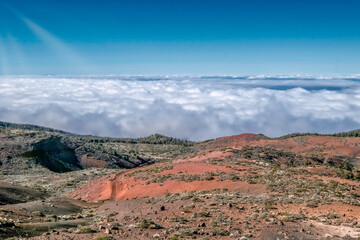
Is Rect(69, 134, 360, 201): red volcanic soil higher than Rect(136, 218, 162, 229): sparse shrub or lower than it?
lower

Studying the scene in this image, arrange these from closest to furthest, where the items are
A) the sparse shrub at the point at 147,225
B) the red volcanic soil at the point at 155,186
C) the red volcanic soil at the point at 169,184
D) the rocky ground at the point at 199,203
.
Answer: the rocky ground at the point at 199,203 < the sparse shrub at the point at 147,225 < the red volcanic soil at the point at 155,186 < the red volcanic soil at the point at 169,184

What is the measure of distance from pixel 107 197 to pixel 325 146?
53499mm

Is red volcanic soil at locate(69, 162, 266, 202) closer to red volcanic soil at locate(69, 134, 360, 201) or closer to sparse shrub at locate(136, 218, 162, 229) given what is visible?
red volcanic soil at locate(69, 134, 360, 201)

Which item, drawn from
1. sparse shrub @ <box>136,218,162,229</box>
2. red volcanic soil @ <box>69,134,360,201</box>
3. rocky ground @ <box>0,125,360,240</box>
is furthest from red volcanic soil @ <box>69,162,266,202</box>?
sparse shrub @ <box>136,218,162,229</box>

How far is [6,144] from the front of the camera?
57.3 m

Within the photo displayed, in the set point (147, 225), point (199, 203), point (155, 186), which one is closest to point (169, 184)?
point (155, 186)

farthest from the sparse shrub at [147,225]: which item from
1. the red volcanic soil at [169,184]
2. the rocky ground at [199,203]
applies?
the red volcanic soil at [169,184]

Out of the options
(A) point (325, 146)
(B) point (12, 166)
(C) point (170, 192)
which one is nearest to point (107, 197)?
(C) point (170, 192)

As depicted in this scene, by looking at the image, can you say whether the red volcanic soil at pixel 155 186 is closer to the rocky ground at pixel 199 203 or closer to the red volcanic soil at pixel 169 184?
the red volcanic soil at pixel 169 184

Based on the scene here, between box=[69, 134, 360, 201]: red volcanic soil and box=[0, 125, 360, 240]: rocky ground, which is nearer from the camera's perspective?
box=[0, 125, 360, 240]: rocky ground

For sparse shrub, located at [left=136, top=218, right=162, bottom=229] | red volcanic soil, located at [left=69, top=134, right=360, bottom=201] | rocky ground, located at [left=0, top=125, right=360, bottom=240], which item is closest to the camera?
rocky ground, located at [left=0, top=125, right=360, bottom=240]

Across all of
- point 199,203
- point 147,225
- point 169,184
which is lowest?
point 169,184

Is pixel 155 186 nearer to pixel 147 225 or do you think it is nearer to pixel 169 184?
pixel 169 184

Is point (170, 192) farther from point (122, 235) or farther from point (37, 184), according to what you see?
point (37, 184)
